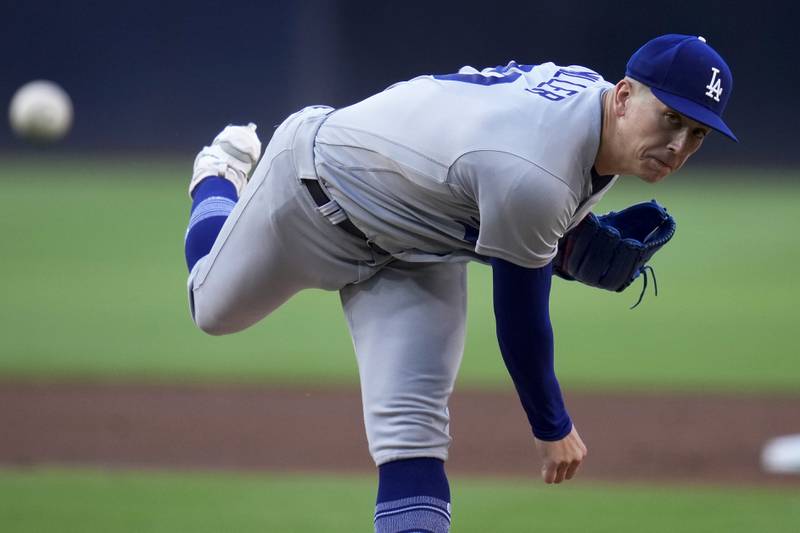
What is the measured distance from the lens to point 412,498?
2799 mm

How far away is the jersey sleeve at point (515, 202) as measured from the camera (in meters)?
2.52

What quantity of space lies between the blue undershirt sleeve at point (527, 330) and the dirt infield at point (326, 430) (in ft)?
5.96


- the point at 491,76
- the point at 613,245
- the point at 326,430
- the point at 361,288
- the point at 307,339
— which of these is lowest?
the point at 307,339

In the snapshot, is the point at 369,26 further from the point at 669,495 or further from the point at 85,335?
the point at 669,495

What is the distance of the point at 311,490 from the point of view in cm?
429

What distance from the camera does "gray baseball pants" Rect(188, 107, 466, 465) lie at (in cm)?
286

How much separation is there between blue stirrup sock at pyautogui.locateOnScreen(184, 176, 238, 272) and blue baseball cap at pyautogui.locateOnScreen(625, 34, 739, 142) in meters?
1.33

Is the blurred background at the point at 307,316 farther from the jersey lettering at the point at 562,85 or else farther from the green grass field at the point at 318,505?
the jersey lettering at the point at 562,85

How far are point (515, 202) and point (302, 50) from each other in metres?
11.7

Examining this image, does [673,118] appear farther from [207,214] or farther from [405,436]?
[207,214]

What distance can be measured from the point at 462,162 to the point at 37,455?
2.75 m

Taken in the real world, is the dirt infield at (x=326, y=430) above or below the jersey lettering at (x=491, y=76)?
below

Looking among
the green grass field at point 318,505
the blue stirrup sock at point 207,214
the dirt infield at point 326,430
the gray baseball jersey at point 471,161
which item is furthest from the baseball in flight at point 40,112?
the gray baseball jersey at point 471,161

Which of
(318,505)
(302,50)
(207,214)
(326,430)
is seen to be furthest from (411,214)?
(302,50)
